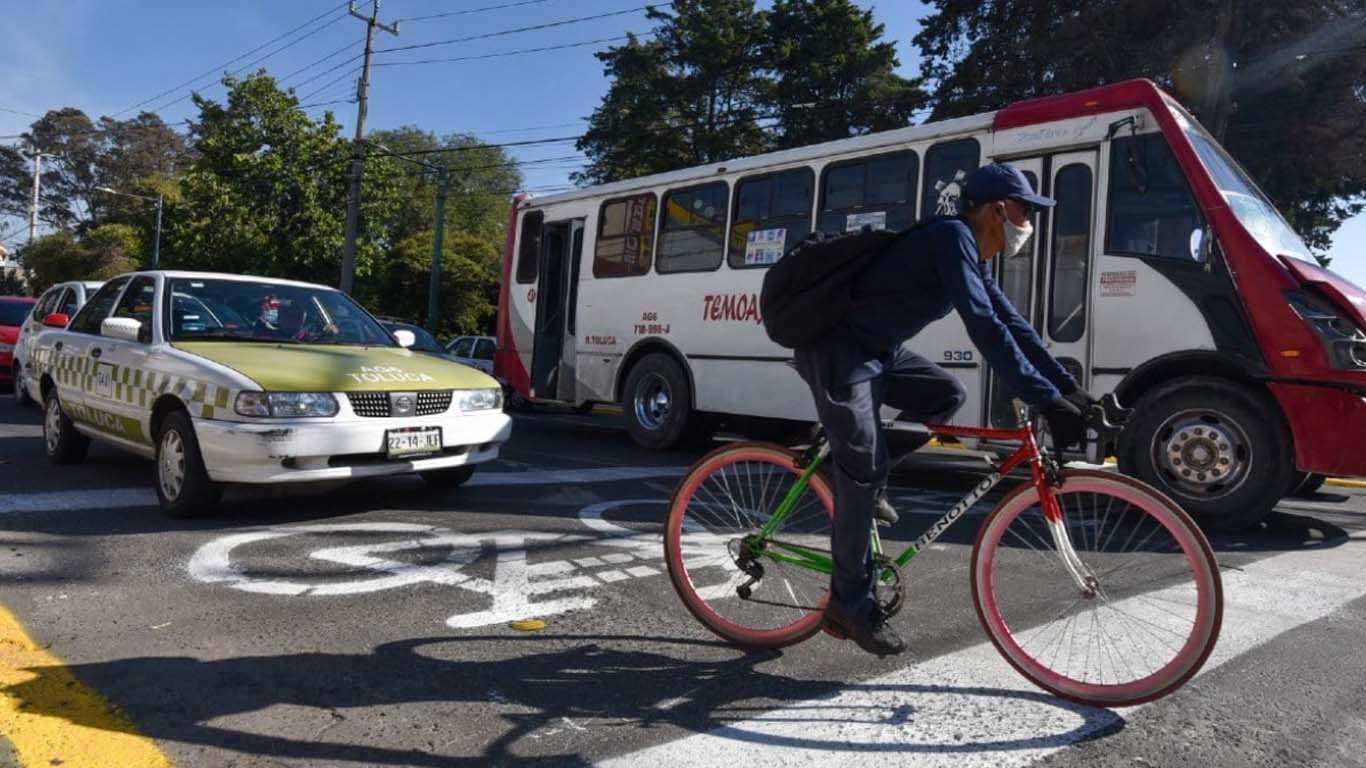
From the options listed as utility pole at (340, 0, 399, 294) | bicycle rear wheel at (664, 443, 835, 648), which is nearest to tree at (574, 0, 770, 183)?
utility pole at (340, 0, 399, 294)

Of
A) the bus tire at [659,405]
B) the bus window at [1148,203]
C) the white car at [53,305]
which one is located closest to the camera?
the bus window at [1148,203]

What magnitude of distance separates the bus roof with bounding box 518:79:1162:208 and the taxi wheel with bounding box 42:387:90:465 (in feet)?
19.8

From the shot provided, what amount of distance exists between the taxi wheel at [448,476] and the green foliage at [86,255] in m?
50.4

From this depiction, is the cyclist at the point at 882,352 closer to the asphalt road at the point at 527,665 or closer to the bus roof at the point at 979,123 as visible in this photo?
the asphalt road at the point at 527,665

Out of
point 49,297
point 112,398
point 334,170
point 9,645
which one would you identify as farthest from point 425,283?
point 9,645

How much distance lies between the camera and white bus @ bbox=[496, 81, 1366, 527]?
5.51 meters

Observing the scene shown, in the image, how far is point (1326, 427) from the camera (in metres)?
5.34

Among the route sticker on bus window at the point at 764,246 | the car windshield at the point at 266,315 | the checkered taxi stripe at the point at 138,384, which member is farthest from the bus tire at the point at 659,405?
the checkered taxi stripe at the point at 138,384

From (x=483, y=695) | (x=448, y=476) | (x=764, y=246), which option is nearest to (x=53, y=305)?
(x=448, y=476)

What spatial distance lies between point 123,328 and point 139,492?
1093mm

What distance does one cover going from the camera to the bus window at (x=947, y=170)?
295 inches

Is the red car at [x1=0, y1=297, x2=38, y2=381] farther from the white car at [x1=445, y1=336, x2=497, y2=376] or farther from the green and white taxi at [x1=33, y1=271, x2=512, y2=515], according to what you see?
the green and white taxi at [x1=33, y1=271, x2=512, y2=515]

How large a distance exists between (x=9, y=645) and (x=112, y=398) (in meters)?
3.43

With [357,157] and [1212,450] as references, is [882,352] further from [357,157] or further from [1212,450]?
[357,157]
